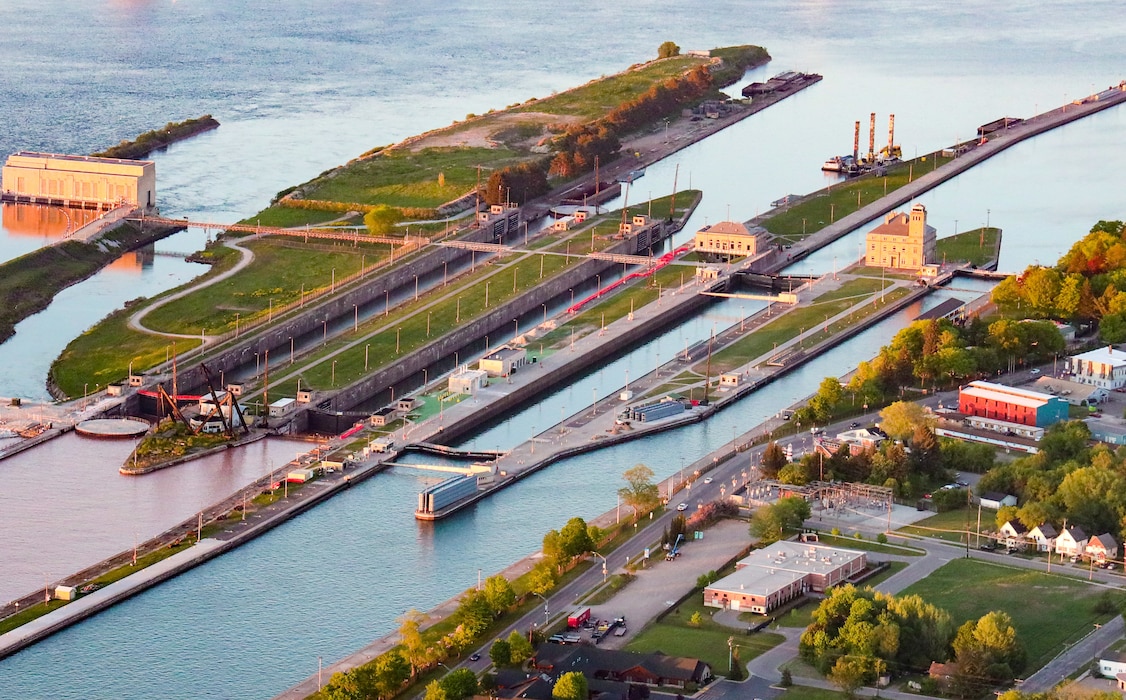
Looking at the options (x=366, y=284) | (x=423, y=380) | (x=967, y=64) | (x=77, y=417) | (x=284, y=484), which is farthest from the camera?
(x=967, y=64)

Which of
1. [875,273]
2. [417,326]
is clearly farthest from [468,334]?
[875,273]

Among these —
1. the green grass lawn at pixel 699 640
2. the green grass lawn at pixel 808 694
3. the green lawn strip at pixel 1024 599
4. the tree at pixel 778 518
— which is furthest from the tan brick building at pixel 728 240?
the green grass lawn at pixel 808 694

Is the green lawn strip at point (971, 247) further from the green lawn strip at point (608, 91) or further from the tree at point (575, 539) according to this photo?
the tree at point (575, 539)

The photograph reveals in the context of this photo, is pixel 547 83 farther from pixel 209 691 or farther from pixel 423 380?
pixel 209 691

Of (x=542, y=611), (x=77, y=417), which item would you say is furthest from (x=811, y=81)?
(x=542, y=611)

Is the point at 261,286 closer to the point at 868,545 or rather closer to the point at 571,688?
the point at 868,545

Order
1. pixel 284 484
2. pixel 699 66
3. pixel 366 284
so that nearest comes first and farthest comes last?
pixel 284 484 → pixel 366 284 → pixel 699 66
